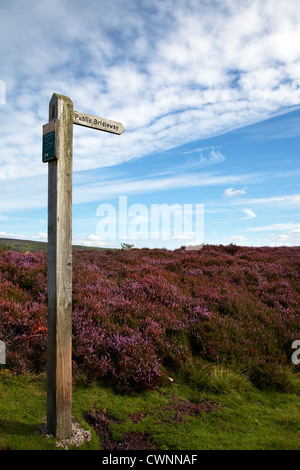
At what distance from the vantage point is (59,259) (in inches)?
152

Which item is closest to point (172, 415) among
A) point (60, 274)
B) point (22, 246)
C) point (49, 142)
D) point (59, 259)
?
point (60, 274)

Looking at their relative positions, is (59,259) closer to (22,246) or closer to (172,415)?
(172,415)

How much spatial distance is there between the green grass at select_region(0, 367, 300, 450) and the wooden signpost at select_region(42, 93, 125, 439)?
41 cm

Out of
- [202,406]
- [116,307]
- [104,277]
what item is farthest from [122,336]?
[104,277]

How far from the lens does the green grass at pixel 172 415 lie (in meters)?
3.88

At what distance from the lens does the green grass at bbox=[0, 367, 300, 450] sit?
388cm

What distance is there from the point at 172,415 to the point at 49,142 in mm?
4082

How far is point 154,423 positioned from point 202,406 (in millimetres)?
865

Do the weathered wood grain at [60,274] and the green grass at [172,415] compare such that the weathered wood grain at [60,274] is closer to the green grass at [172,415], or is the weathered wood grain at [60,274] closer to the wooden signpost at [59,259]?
the wooden signpost at [59,259]

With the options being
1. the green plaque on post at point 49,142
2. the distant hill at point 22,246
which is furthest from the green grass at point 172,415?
the distant hill at point 22,246

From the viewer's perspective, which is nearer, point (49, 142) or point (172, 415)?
point (49, 142)

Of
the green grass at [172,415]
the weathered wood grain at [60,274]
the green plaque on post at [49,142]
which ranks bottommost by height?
the green grass at [172,415]
